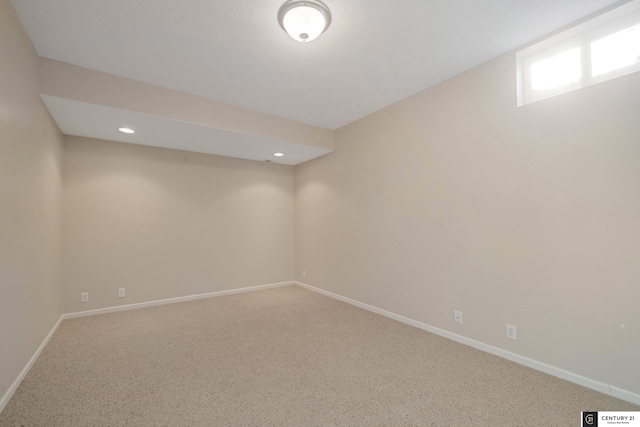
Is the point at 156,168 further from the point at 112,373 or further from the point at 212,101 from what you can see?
the point at 112,373

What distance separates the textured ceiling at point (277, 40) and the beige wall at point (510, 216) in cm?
45

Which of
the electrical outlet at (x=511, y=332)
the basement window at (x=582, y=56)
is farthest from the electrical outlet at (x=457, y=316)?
the basement window at (x=582, y=56)

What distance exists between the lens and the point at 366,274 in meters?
3.98

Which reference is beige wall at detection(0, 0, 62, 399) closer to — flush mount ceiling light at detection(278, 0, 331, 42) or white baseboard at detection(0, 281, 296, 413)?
white baseboard at detection(0, 281, 296, 413)

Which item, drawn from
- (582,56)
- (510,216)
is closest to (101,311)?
(510,216)

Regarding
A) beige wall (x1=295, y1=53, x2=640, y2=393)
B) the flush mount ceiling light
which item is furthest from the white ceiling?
the flush mount ceiling light

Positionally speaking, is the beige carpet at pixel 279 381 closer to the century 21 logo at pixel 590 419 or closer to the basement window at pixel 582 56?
the century 21 logo at pixel 590 419

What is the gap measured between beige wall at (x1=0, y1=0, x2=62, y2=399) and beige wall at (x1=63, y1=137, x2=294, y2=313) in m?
0.70

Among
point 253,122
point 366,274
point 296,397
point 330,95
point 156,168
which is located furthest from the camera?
point 156,168

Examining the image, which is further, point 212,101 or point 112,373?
point 212,101

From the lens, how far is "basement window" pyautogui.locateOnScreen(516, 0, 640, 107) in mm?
1998

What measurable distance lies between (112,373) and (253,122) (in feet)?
9.93

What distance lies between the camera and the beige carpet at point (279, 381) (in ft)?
5.77

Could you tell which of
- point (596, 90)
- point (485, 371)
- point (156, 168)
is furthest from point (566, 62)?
point (156, 168)
